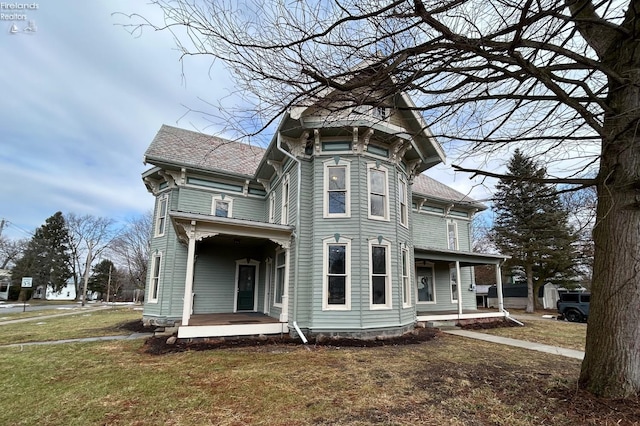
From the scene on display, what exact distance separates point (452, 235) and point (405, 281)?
7046 millimetres

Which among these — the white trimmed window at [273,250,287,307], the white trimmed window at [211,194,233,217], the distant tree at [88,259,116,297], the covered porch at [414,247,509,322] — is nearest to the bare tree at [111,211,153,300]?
the distant tree at [88,259,116,297]

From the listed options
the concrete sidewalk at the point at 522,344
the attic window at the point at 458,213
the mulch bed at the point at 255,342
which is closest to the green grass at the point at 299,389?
the mulch bed at the point at 255,342

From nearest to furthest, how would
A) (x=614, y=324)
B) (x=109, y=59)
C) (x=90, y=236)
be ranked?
1. (x=614, y=324)
2. (x=109, y=59)
3. (x=90, y=236)

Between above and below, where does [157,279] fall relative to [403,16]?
below

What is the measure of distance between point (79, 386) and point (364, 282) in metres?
6.48

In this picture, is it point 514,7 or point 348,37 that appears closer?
point 514,7

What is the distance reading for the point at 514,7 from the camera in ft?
9.34

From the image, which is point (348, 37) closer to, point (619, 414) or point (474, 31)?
point (474, 31)

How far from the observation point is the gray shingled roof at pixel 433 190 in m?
15.2

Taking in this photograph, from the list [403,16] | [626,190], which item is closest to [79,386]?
[403,16]

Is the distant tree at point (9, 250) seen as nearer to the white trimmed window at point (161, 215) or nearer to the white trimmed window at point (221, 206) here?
the white trimmed window at point (161, 215)

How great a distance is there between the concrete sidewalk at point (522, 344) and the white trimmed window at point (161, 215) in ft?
37.3

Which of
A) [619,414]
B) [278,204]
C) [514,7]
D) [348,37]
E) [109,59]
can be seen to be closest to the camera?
[514,7]

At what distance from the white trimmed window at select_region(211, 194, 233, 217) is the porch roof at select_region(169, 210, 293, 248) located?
2515 millimetres
